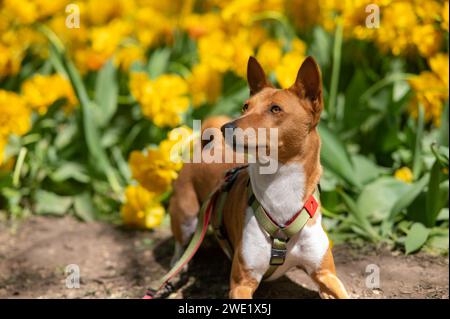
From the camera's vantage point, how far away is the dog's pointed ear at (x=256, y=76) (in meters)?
2.66

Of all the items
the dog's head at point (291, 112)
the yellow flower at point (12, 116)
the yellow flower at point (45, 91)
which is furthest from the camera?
the yellow flower at point (45, 91)

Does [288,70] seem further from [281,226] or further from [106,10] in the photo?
[106,10]

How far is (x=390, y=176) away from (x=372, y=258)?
76 cm

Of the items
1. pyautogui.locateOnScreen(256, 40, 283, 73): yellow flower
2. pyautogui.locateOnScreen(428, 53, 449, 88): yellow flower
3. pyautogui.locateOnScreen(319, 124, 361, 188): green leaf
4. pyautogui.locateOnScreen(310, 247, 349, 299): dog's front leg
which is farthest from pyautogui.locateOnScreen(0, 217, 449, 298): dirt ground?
pyautogui.locateOnScreen(256, 40, 283, 73): yellow flower

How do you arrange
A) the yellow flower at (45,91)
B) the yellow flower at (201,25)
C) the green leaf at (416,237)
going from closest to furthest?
the green leaf at (416,237) < the yellow flower at (45,91) < the yellow flower at (201,25)

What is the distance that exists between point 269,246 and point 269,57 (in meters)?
2.14

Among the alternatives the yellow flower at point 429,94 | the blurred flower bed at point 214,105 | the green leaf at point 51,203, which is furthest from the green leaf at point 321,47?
the green leaf at point 51,203

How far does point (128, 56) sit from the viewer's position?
5.03 meters

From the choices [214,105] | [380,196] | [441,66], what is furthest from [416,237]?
[214,105]

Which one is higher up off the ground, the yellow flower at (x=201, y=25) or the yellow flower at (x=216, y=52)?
the yellow flower at (x=201, y=25)

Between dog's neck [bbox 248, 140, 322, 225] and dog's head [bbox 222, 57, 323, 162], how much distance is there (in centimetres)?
6

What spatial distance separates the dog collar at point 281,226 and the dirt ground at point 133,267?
519 millimetres

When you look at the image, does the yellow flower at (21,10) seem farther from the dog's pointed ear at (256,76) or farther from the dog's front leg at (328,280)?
the dog's front leg at (328,280)

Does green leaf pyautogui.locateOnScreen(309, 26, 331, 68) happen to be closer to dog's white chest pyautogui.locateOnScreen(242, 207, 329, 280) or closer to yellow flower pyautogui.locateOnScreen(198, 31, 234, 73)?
yellow flower pyautogui.locateOnScreen(198, 31, 234, 73)
